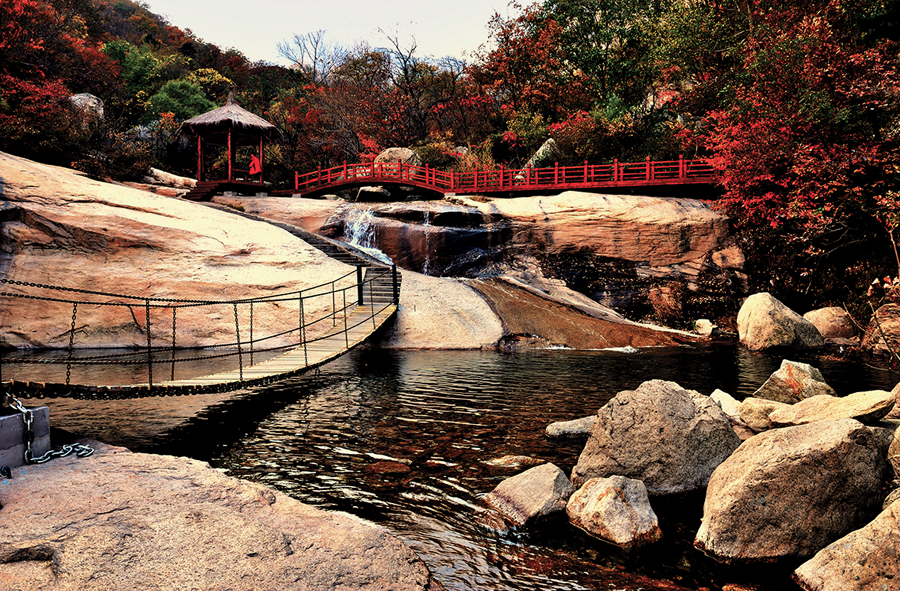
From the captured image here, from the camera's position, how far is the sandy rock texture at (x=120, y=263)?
15609 millimetres

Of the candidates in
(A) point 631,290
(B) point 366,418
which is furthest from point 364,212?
(B) point 366,418

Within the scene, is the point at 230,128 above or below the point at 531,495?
above

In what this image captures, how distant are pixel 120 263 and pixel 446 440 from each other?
13.7m

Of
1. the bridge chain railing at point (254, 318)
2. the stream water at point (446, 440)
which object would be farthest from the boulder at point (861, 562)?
the bridge chain railing at point (254, 318)

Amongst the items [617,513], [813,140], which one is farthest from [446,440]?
[813,140]

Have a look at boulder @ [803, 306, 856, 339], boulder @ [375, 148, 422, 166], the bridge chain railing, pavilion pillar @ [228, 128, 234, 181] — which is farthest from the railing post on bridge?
boulder @ [375, 148, 422, 166]

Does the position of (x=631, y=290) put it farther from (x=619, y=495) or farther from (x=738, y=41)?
(x=619, y=495)

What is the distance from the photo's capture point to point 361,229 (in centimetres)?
2442

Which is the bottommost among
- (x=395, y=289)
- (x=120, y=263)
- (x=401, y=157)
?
(x=395, y=289)

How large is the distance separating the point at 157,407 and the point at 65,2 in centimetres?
4443

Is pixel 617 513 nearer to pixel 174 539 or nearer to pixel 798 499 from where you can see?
pixel 798 499

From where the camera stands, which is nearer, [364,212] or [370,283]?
[370,283]

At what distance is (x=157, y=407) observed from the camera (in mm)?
9820

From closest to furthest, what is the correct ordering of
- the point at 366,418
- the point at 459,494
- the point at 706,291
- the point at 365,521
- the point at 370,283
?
1. the point at 365,521
2. the point at 459,494
3. the point at 366,418
4. the point at 370,283
5. the point at 706,291
